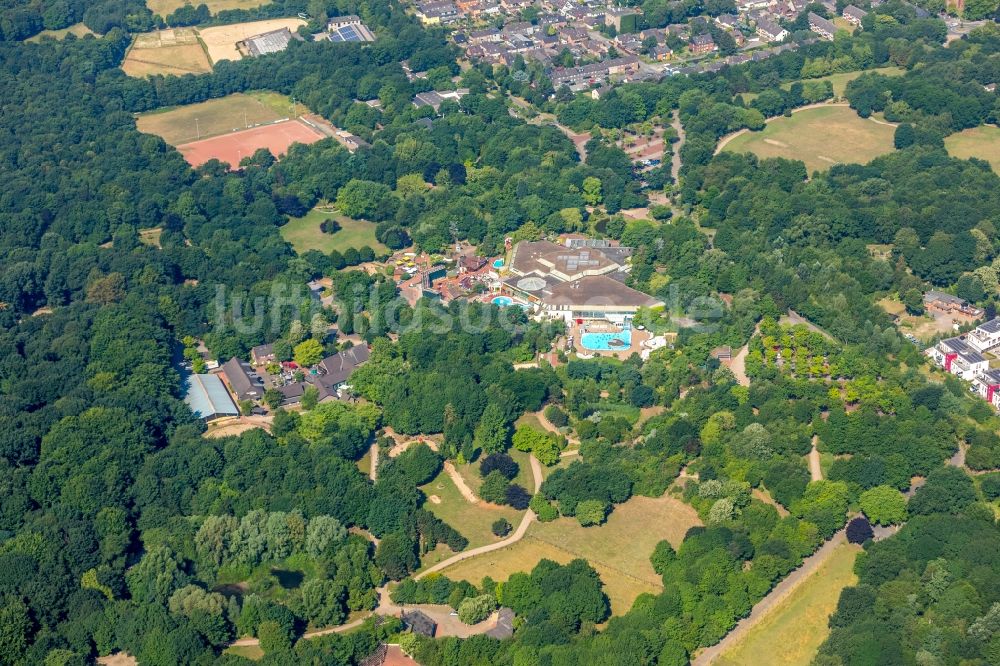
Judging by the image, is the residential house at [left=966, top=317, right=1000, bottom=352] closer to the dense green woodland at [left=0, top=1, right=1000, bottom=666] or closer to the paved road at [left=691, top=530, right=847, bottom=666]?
the dense green woodland at [left=0, top=1, right=1000, bottom=666]

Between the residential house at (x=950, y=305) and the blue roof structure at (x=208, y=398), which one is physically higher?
the blue roof structure at (x=208, y=398)

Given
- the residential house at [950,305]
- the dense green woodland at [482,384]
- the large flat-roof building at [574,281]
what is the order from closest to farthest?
the dense green woodland at [482,384], the residential house at [950,305], the large flat-roof building at [574,281]

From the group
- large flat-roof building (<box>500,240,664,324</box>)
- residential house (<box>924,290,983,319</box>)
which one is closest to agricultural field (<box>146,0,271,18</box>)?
large flat-roof building (<box>500,240,664,324</box>)

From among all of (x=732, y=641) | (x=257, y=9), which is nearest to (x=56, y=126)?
(x=257, y=9)

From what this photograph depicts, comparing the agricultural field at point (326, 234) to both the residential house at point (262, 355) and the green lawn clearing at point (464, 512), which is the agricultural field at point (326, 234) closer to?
the residential house at point (262, 355)

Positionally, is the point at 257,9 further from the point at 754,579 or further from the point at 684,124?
the point at 754,579

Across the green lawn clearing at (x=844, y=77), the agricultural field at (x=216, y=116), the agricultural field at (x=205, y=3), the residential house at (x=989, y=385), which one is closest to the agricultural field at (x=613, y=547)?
the residential house at (x=989, y=385)

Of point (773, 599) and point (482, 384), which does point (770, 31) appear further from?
point (773, 599)
